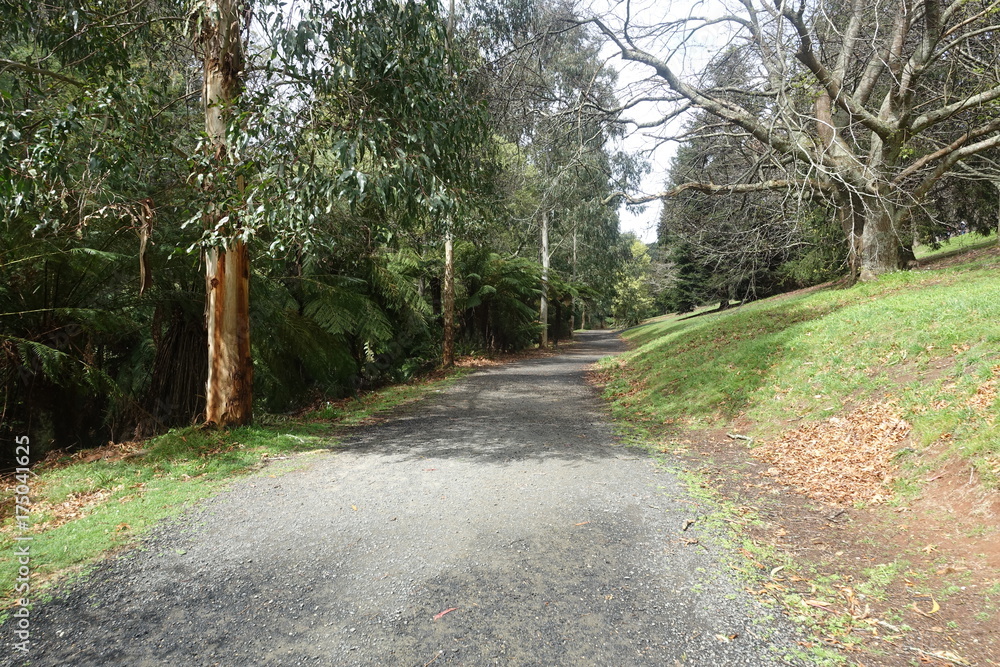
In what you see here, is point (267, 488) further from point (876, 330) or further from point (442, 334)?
point (442, 334)

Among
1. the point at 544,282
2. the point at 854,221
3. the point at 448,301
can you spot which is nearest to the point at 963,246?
the point at 854,221

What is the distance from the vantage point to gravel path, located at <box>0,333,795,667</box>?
7.14ft

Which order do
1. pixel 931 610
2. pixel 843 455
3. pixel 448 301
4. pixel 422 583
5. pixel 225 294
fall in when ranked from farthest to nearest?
pixel 448 301 → pixel 225 294 → pixel 843 455 → pixel 422 583 → pixel 931 610

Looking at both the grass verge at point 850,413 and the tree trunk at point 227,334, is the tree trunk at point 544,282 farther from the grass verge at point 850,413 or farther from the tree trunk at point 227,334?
the tree trunk at point 227,334

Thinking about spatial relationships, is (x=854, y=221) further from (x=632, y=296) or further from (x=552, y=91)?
(x=632, y=296)

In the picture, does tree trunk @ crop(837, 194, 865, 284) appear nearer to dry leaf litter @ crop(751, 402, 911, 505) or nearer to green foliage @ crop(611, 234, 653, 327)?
dry leaf litter @ crop(751, 402, 911, 505)

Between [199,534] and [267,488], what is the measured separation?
91 centimetres

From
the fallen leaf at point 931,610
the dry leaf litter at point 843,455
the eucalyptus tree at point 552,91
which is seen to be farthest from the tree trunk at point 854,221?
the fallen leaf at point 931,610

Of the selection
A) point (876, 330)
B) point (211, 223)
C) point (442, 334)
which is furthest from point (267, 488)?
point (442, 334)

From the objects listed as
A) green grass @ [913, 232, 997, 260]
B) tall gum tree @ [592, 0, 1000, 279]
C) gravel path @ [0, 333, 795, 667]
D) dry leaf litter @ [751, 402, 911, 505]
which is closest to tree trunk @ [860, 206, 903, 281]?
tall gum tree @ [592, 0, 1000, 279]

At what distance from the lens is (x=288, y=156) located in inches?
180

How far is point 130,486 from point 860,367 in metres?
7.33

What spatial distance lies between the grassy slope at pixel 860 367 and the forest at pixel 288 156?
73.7 inches

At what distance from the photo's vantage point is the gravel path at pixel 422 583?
7.14 feet
